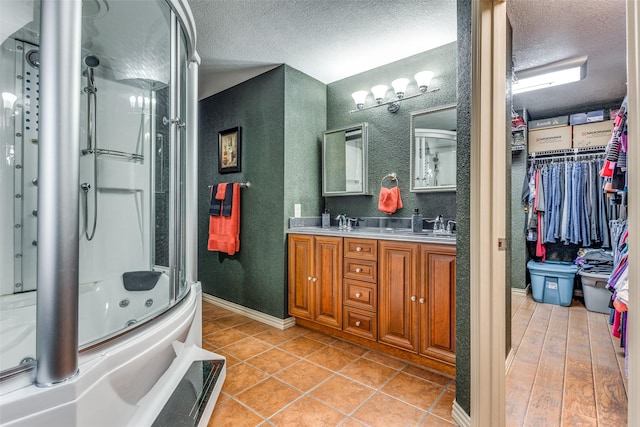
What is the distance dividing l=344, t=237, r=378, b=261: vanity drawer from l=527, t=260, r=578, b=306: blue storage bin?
246cm

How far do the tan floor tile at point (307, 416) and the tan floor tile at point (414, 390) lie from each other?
377mm

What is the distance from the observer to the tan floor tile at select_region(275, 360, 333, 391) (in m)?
1.85

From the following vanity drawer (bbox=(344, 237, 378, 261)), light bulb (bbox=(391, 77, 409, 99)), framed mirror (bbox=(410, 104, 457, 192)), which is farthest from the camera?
light bulb (bbox=(391, 77, 409, 99))

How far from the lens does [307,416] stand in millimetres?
1563

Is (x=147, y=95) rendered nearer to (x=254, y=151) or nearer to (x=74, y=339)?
(x=254, y=151)

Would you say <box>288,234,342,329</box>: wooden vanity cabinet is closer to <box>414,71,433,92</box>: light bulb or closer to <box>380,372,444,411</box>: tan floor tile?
<box>380,372,444,411</box>: tan floor tile

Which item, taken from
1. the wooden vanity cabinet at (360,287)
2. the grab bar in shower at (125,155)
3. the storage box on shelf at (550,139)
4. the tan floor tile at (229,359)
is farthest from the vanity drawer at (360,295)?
the storage box on shelf at (550,139)

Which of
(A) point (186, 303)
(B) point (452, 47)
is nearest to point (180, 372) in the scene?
(A) point (186, 303)

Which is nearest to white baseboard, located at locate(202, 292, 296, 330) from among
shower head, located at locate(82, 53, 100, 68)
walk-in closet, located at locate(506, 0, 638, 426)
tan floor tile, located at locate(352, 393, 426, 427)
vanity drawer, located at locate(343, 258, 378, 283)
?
vanity drawer, located at locate(343, 258, 378, 283)

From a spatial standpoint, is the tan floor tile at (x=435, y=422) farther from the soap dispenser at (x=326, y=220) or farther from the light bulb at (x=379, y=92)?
the light bulb at (x=379, y=92)

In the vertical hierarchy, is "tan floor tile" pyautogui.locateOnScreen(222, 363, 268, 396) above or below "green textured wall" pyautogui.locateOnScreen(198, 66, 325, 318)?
below

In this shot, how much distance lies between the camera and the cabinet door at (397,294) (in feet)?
6.67

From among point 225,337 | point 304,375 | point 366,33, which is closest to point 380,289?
point 304,375

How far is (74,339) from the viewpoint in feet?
2.91
